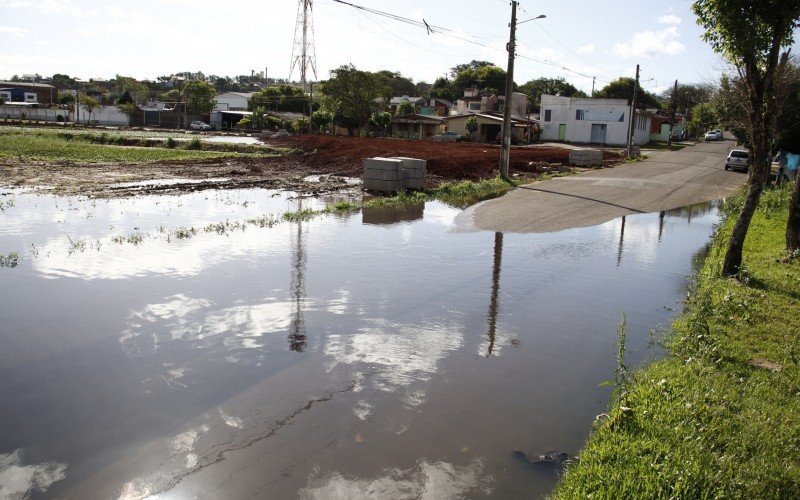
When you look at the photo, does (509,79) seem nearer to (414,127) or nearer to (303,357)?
(303,357)

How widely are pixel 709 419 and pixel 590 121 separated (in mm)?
71471

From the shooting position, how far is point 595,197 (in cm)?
2489

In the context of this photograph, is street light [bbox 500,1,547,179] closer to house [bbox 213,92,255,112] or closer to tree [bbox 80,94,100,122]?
tree [bbox 80,94,100,122]

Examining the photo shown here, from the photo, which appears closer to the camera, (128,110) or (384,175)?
(384,175)

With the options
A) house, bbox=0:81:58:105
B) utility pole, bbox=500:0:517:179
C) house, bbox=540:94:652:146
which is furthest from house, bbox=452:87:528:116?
house, bbox=0:81:58:105

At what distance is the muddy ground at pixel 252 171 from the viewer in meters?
23.3

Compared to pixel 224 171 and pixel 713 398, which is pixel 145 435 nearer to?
pixel 713 398

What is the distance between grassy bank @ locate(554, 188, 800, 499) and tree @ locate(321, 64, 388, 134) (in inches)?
2731

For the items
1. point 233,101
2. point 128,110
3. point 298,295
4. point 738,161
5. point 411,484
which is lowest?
point 411,484

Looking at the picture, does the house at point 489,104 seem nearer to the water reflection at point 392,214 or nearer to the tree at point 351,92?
the tree at point 351,92

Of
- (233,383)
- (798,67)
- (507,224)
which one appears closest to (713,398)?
(233,383)

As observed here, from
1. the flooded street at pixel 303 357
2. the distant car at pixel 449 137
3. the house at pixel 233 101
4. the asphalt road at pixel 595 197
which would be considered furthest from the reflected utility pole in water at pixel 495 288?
the house at pixel 233 101

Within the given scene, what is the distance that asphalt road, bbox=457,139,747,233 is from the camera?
1869 centimetres

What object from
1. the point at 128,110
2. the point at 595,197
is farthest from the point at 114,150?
the point at 128,110
